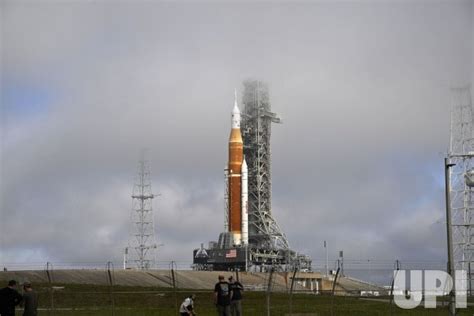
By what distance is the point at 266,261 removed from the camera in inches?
4240

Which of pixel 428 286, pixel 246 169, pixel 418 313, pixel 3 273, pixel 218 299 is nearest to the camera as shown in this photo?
pixel 218 299

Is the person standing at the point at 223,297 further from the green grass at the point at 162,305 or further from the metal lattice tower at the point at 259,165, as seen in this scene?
the metal lattice tower at the point at 259,165

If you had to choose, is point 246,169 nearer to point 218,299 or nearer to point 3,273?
point 3,273

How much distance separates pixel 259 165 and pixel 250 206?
6.22m

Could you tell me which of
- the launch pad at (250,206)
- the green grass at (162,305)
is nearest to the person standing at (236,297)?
the green grass at (162,305)

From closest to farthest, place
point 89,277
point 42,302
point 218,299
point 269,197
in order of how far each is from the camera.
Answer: point 218,299 → point 42,302 → point 89,277 → point 269,197

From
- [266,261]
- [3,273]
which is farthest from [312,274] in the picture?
[3,273]

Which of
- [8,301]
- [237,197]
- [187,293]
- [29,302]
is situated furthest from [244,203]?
[8,301]

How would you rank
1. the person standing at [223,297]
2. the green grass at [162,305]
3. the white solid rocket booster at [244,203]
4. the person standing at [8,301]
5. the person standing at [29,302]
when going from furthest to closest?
the white solid rocket booster at [244,203] → the green grass at [162,305] → the person standing at [223,297] → the person standing at [29,302] → the person standing at [8,301]

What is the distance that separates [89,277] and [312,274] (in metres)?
38.5

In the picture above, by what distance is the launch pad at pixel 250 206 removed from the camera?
10338 cm

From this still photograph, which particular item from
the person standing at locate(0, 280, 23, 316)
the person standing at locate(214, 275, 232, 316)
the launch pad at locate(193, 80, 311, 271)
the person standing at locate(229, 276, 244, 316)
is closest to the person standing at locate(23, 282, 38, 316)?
the person standing at locate(0, 280, 23, 316)

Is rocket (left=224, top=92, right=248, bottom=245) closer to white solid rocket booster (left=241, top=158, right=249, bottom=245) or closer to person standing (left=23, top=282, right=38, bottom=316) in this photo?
white solid rocket booster (left=241, top=158, right=249, bottom=245)

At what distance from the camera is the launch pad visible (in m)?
103
